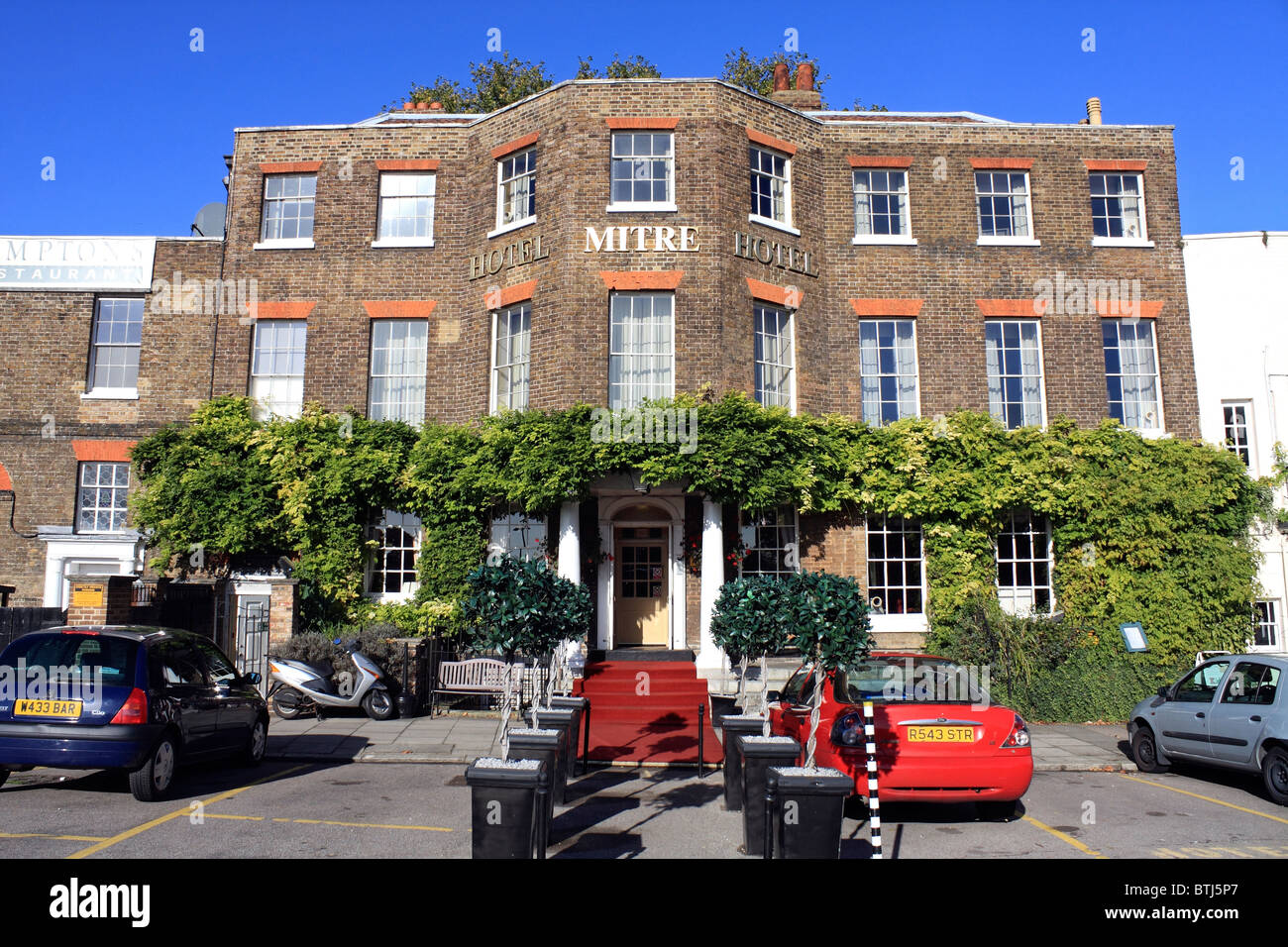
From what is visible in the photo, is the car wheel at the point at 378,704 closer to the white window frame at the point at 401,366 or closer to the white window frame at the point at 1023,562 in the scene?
the white window frame at the point at 401,366

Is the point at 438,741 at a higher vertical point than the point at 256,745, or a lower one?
lower

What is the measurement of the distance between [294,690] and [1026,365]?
50.3 feet

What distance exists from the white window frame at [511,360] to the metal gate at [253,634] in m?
5.57

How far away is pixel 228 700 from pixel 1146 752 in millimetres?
11449

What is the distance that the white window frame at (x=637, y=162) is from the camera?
16.9 meters

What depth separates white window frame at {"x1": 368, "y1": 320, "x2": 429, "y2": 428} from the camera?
18406 mm

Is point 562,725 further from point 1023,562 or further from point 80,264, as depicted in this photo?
point 80,264

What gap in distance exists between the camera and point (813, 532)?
17469 mm

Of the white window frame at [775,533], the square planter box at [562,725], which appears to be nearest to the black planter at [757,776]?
the square planter box at [562,725]

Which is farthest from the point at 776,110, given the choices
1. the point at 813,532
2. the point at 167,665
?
the point at 167,665

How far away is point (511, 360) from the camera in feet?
57.9

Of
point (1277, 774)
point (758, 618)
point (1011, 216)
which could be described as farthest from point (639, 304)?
point (1277, 774)

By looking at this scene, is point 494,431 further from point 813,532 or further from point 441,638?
point 813,532

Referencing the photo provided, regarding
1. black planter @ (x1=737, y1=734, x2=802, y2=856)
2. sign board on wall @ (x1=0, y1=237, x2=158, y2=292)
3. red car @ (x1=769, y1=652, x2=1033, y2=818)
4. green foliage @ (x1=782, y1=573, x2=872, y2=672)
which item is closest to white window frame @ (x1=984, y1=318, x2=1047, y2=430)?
red car @ (x1=769, y1=652, x2=1033, y2=818)
